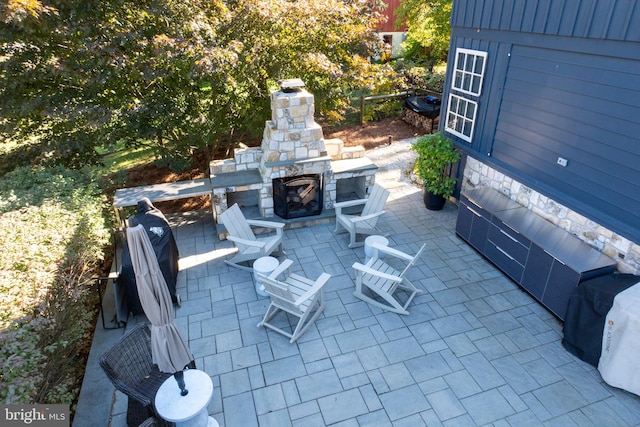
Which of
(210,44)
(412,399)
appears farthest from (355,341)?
(210,44)

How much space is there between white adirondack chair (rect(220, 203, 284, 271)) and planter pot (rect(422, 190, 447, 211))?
3.44 metres

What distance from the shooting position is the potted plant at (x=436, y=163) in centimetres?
841

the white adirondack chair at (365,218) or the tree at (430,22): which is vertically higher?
the tree at (430,22)

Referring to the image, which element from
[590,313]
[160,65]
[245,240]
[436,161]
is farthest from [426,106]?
[590,313]

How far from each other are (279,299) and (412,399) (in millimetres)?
2064

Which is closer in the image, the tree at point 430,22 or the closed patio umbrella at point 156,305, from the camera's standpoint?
the closed patio umbrella at point 156,305

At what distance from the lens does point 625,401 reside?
476cm

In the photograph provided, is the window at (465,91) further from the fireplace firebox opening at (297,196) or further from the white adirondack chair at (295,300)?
the white adirondack chair at (295,300)

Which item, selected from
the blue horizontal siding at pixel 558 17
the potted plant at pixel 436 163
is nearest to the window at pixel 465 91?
the potted plant at pixel 436 163

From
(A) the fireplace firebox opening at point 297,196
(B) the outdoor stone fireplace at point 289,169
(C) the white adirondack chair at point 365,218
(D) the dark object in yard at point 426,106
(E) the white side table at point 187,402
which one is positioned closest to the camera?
(E) the white side table at point 187,402

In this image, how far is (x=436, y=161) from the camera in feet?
27.7

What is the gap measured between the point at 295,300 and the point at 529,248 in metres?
3.59

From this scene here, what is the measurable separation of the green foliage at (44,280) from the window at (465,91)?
6794 mm

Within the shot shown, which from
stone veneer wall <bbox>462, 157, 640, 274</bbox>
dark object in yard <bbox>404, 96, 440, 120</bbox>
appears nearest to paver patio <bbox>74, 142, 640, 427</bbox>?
stone veneer wall <bbox>462, 157, 640, 274</bbox>
